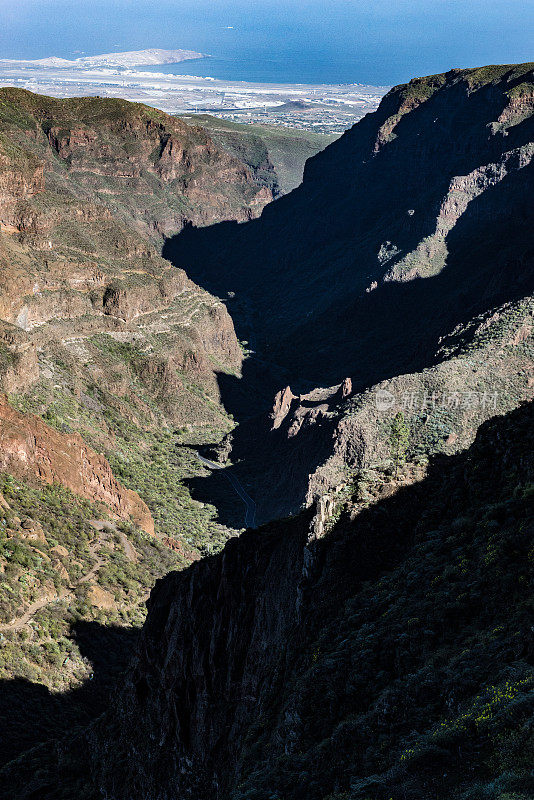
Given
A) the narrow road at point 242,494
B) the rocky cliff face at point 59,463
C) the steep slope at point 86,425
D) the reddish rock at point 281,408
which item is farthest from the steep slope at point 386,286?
the rocky cliff face at point 59,463

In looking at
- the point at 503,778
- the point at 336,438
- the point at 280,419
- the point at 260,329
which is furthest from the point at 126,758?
the point at 260,329

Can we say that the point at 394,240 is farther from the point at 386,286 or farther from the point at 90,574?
the point at 90,574

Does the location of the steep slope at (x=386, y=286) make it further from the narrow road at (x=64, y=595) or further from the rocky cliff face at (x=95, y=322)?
the narrow road at (x=64, y=595)

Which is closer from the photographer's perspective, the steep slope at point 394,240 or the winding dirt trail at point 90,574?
the winding dirt trail at point 90,574

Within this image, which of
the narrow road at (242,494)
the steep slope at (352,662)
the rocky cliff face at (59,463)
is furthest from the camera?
the narrow road at (242,494)

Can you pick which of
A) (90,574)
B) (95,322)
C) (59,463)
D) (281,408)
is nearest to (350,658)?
(90,574)

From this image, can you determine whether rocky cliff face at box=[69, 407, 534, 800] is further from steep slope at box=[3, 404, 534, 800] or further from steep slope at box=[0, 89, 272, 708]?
steep slope at box=[0, 89, 272, 708]
